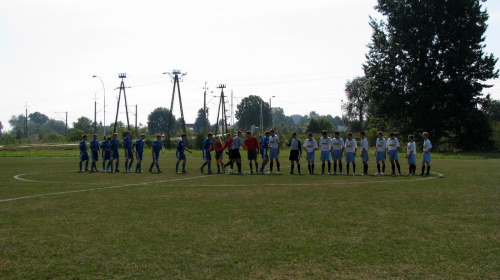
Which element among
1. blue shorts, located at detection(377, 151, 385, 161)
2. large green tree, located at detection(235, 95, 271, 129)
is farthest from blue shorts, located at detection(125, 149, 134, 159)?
large green tree, located at detection(235, 95, 271, 129)

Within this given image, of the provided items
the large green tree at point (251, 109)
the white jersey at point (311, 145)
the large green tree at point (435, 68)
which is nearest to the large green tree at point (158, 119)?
the large green tree at point (251, 109)

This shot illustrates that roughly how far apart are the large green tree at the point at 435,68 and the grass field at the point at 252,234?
37.3m

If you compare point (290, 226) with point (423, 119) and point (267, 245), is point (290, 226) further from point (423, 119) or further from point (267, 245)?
point (423, 119)

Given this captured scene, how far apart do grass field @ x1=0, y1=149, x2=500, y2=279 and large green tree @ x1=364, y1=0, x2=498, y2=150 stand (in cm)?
3727

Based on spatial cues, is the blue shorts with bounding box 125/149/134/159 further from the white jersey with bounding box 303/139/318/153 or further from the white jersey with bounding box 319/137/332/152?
the white jersey with bounding box 319/137/332/152

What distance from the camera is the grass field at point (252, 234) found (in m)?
6.13

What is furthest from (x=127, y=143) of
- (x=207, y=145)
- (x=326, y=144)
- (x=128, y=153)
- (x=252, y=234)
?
(x=252, y=234)

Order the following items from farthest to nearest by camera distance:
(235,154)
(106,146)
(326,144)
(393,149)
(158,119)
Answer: (158,119) < (106,146) < (235,154) < (326,144) < (393,149)

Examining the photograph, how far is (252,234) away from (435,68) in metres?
47.0

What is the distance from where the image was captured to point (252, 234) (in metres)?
8.12

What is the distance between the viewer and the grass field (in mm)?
6129

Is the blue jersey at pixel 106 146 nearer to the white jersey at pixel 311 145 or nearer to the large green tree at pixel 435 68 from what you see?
the white jersey at pixel 311 145

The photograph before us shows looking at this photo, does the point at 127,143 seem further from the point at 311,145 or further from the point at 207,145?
the point at 311,145

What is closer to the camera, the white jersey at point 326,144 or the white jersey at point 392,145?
the white jersey at point 392,145
